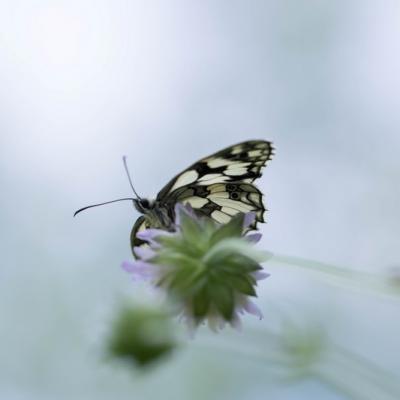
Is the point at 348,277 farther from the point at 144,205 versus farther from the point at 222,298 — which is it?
the point at 144,205

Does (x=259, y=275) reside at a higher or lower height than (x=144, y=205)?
lower

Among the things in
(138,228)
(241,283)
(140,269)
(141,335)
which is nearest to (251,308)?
(241,283)

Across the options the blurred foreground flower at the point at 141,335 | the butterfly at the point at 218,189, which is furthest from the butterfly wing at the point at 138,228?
the blurred foreground flower at the point at 141,335

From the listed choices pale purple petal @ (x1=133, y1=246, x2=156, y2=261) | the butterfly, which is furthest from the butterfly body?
Answer: pale purple petal @ (x1=133, y1=246, x2=156, y2=261)

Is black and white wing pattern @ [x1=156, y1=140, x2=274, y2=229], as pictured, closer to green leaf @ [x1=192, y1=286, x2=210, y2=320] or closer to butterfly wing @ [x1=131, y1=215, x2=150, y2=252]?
butterfly wing @ [x1=131, y1=215, x2=150, y2=252]

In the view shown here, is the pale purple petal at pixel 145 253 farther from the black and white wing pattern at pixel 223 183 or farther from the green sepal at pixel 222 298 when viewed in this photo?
the black and white wing pattern at pixel 223 183

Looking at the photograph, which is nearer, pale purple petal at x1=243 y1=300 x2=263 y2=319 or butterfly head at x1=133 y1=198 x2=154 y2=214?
pale purple petal at x1=243 y1=300 x2=263 y2=319
